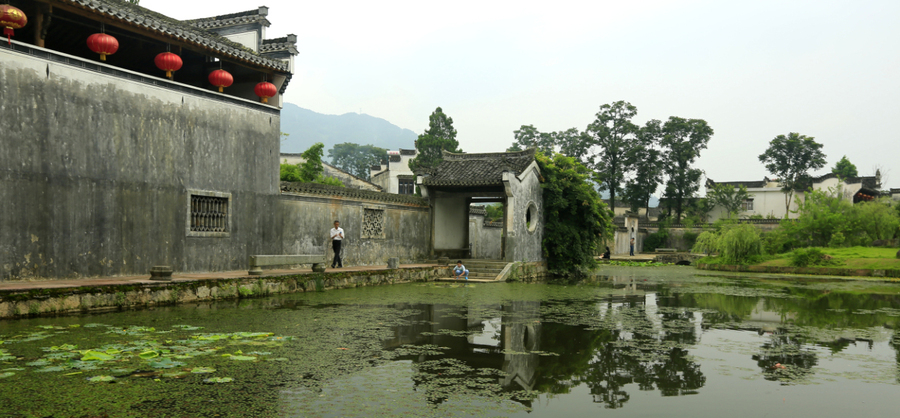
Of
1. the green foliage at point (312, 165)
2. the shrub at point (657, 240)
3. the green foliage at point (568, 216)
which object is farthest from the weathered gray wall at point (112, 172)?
the shrub at point (657, 240)

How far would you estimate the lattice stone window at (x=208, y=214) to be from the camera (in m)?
11.1

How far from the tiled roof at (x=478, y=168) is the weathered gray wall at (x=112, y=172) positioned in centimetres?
615

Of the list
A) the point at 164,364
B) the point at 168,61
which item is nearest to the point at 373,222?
the point at 168,61

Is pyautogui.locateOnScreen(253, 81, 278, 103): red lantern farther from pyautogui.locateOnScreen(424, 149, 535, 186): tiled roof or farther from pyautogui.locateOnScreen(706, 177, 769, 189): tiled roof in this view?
pyautogui.locateOnScreen(706, 177, 769, 189): tiled roof

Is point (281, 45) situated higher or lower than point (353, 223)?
higher

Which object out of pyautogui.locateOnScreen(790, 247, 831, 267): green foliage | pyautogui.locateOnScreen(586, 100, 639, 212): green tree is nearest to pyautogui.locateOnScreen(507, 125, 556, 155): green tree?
pyautogui.locateOnScreen(586, 100, 639, 212): green tree

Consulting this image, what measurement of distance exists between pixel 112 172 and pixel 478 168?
1015cm

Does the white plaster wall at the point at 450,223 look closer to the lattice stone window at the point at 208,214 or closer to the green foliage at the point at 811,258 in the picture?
the lattice stone window at the point at 208,214

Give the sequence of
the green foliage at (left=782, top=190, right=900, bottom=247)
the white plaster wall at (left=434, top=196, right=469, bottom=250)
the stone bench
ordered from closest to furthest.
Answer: the stone bench → the white plaster wall at (left=434, top=196, right=469, bottom=250) → the green foliage at (left=782, top=190, right=900, bottom=247)

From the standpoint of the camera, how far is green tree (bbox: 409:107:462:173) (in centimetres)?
3253

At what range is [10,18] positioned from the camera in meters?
8.21

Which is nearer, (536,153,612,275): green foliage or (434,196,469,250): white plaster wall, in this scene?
(434,196,469,250): white plaster wall

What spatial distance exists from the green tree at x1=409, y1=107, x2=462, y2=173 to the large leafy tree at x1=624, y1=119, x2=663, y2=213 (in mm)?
13828

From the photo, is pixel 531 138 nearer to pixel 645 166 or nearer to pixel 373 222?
pixel 645 166
